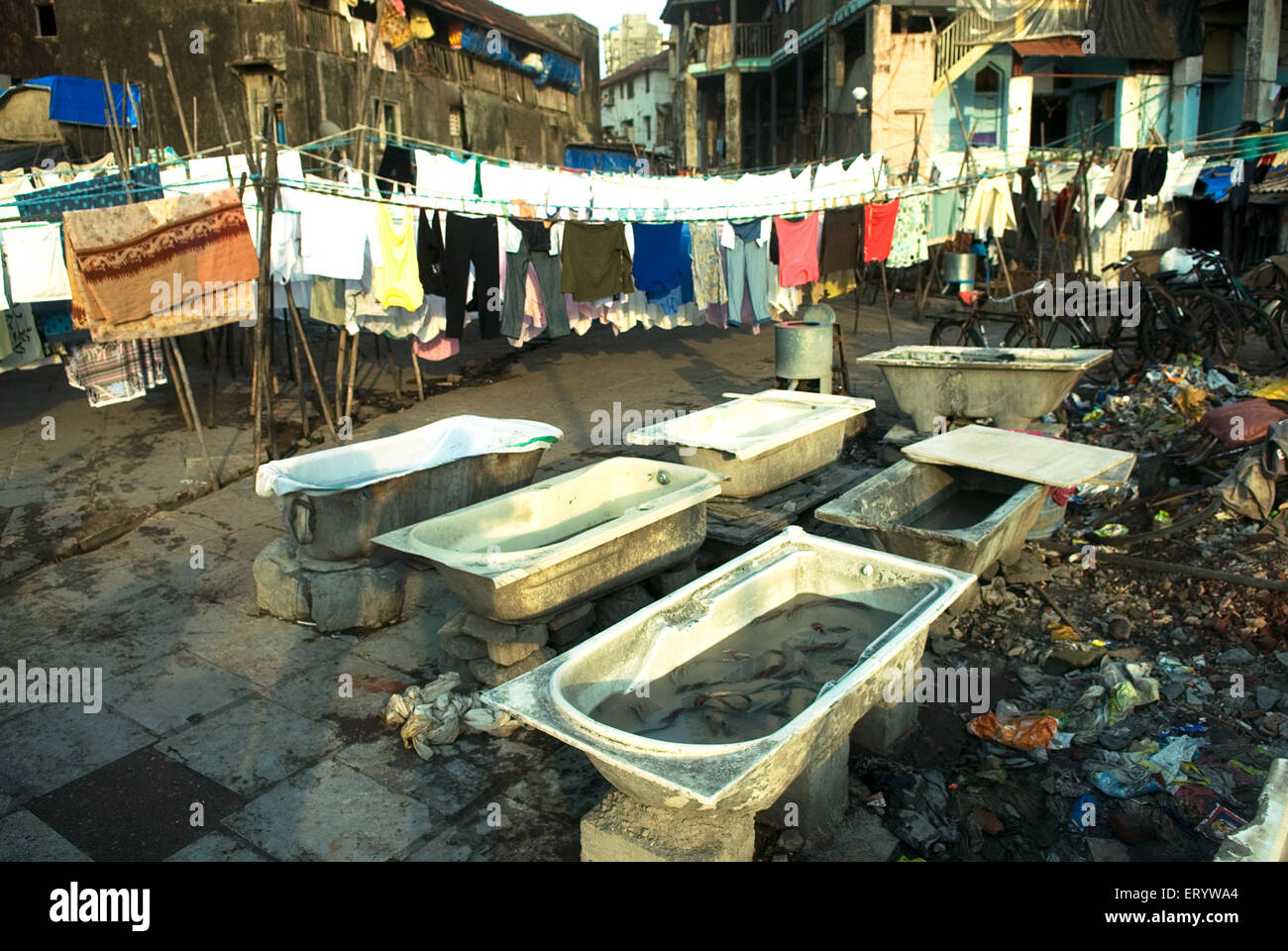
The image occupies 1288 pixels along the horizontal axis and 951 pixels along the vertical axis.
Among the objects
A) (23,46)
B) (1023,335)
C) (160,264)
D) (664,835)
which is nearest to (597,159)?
(23,46)

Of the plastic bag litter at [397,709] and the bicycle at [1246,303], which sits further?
the bicycle at [1246,303]

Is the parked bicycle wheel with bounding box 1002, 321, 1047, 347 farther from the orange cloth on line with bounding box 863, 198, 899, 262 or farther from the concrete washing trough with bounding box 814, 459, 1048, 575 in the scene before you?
the concrete washing trough with bounding box 814, 459, 1048, 575

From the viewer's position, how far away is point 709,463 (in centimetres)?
689

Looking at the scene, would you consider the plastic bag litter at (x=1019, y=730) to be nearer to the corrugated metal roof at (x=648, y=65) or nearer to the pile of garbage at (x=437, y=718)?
the pile of garbage at (x=437, y=718)

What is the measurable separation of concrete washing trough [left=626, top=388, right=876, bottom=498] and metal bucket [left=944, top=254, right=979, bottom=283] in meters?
8.48

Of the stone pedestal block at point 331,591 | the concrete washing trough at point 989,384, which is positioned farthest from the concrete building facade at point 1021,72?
the stone pedestal block at point 331,591

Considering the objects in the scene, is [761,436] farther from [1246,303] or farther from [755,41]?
[755,41]

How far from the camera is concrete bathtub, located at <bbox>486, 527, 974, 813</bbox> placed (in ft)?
10.4

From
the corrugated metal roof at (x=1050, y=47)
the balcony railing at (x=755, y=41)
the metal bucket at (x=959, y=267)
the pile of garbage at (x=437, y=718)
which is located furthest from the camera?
the balcony railing at (x=755, y=41)

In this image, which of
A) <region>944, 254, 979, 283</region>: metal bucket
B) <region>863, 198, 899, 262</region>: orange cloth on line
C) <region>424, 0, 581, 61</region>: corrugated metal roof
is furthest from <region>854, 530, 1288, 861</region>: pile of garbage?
<region>424, 0, 581, 61</region>: corrugated metal roof

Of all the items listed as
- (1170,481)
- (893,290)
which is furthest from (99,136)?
(1170,481)

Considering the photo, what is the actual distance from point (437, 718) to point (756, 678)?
5.15ft

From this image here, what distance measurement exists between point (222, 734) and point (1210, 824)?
4451mm

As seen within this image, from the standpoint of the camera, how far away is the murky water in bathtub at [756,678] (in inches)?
161
